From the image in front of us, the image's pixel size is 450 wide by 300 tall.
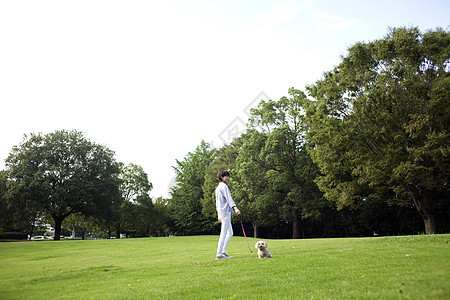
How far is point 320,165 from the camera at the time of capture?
25.2m

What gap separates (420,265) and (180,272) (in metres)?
4.84

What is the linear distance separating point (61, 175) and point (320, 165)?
3099 centimetres

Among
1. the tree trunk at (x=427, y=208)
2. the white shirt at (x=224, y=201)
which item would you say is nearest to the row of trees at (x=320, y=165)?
the tree trunk at (x=427, y=208)

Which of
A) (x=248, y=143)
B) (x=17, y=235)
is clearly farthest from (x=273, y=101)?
(x=17, y=235)

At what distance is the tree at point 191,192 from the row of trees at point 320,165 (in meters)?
0.22

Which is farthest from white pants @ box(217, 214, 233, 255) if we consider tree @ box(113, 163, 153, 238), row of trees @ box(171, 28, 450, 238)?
tree @ box(113, 163, 153, 238)

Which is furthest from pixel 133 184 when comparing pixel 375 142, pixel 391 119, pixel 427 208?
pixel 427 208

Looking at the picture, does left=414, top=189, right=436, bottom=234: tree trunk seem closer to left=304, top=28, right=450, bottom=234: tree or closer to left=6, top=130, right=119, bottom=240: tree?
left=304, top=28, right=450, bottom=234: tree

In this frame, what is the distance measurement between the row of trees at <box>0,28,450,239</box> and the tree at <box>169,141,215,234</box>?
219 millimetres

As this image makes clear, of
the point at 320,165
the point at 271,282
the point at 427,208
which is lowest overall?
the point at 271,282

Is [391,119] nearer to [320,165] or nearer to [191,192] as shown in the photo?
[320,165]

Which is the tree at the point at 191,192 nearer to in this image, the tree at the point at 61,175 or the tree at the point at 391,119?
the tree at the point at 61,175

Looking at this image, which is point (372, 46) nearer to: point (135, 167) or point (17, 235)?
point (135, 167)

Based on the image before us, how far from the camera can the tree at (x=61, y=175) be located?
3431 centimetres
